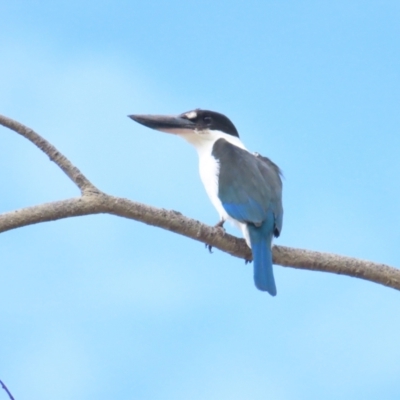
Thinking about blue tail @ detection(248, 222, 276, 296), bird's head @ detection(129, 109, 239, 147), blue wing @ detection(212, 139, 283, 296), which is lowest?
A: blue tail @ detection(248, 222, 276, 296)

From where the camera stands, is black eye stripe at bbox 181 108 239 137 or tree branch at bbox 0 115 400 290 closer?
tree branch at bbox 0 115 400 290

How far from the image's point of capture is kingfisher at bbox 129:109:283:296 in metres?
3.15

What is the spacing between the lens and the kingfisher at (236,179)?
315 centimetres

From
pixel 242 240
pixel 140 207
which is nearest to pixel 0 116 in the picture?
pixel 140 207

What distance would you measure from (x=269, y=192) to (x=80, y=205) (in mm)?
1208

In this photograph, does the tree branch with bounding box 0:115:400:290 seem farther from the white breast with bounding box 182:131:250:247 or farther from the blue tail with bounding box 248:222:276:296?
the white breast with bounding box 182:131:250:247

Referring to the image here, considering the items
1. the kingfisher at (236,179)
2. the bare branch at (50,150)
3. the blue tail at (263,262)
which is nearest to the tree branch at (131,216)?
the bare branch at (50,150)

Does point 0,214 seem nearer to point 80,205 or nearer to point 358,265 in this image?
point 80,205

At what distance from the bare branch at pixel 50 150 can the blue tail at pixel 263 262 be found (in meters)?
0.86

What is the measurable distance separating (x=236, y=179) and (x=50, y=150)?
1.14m

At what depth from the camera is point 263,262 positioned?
3025mm

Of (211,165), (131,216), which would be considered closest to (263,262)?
(131,216)

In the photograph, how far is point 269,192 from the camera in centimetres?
345

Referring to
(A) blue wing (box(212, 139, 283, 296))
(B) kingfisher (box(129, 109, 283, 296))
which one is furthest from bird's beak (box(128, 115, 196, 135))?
(A) blue wing (box(212, 139, 283, 296))
